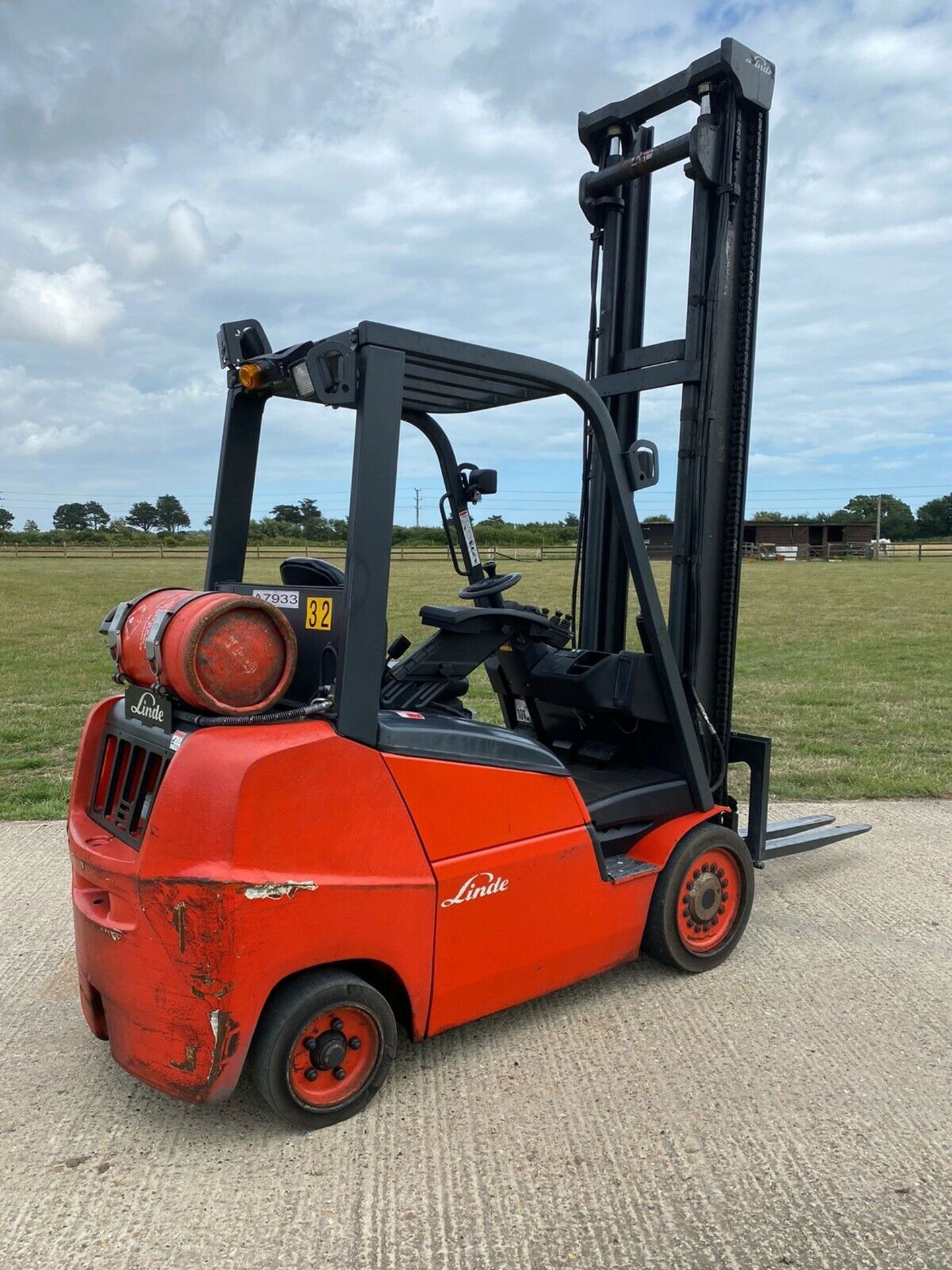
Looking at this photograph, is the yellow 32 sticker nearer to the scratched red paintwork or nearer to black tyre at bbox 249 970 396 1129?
the scratched red paintwork

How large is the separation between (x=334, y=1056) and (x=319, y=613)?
4.48ft

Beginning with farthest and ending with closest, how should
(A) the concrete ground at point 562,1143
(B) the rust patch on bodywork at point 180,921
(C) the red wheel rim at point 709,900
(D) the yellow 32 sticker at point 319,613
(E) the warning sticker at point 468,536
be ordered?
(E) the warning sticker at point 468,536 < (C) the red wheel rim at point 709,900 < (D) the yellow 32 sticker at point 319,613 < (B) the rust patch on bodywork at point 180,921 < (A) the concrete ground at point 562,1143

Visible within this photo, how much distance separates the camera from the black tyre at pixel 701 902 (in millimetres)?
3926

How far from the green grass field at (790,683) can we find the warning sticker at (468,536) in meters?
3.55

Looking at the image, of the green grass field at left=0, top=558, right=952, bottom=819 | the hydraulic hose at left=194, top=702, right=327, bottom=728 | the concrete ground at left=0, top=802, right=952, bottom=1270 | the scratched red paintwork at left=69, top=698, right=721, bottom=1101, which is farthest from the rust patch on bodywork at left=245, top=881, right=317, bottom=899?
the green grass field at left=0, top=558, right=952, bottom=819

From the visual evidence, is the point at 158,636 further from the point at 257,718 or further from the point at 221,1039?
the point at 221,1039

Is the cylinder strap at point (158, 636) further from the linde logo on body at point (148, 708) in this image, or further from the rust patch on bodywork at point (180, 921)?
the rust patch on bodywork at point (180, 921)

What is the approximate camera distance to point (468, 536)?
4270 mm

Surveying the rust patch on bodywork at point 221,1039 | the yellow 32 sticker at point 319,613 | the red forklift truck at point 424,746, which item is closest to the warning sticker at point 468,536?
the red forklift truck at point 424,746

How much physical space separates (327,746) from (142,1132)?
1321mm

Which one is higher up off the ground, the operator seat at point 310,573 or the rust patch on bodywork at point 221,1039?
the operator seat at point 310,573

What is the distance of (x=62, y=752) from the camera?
8289mm

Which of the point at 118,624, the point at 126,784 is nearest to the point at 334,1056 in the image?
the point at 126,784

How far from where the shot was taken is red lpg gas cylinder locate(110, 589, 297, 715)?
113 inches
